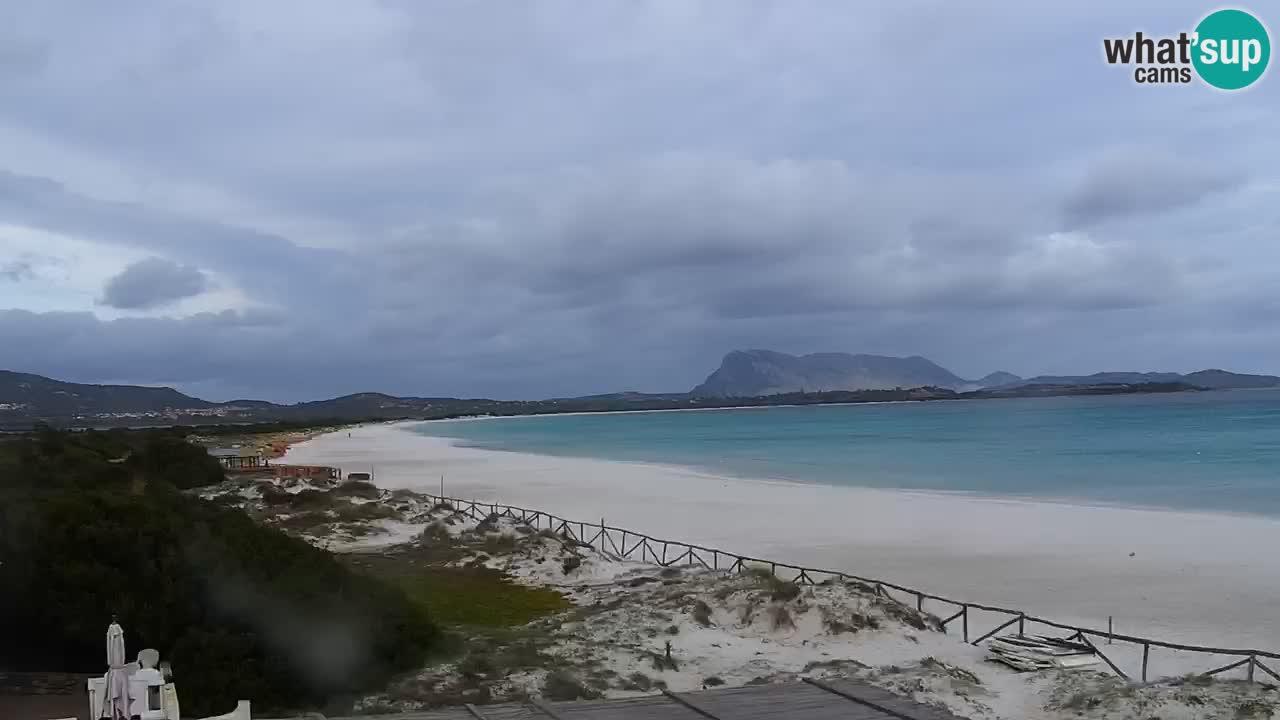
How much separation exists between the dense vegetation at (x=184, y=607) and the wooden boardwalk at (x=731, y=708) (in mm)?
3951

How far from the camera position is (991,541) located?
25.1 meters

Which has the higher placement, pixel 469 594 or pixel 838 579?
pixel 838 579

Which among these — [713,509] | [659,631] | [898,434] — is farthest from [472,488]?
[898,434]

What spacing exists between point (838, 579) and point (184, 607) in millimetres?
10464

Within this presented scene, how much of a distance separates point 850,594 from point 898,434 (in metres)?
79.7

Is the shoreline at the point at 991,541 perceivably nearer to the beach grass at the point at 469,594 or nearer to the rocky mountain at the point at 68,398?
the beach grass at the point at 469,594

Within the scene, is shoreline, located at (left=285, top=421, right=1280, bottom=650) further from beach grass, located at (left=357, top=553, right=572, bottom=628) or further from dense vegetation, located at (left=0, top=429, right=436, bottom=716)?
dense vegetation, located at (left=0, top=429, right=436, bottom=716)

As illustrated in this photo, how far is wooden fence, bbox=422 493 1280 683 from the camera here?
1216 centimetres

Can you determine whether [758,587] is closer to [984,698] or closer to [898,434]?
[984,698]

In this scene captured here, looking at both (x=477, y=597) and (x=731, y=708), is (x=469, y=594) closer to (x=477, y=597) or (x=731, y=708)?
(x=477, y=597)

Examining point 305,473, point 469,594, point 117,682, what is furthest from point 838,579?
point 305,473

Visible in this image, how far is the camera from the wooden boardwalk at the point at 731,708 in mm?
6352

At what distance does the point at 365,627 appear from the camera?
37.9 ft

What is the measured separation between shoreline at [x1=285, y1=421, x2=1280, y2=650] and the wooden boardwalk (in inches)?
413
